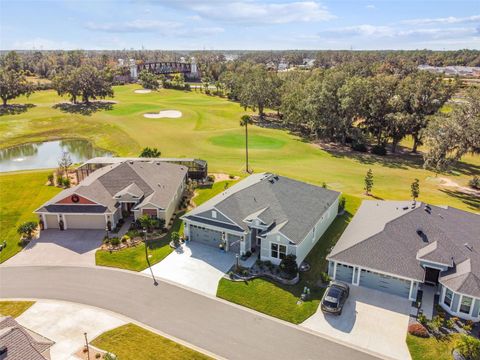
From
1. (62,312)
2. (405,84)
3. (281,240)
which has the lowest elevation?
(62,312)

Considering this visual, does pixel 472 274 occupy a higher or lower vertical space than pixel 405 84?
lower

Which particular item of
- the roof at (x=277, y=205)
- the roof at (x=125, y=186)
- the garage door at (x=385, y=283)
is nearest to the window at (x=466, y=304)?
the garage door at (x=385, y=283)

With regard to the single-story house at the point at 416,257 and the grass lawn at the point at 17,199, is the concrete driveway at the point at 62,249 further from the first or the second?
the single-story house at the point at 416,257

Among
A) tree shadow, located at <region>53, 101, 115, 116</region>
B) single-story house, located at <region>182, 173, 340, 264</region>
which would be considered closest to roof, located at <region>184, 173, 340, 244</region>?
single-story house, located at <region>182, 173, 340, 264</region>

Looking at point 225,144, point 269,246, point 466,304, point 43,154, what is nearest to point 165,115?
point 225,144

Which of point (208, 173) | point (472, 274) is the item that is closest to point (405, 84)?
point (208, 173)

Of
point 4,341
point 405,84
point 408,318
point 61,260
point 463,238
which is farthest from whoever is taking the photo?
point 405,84

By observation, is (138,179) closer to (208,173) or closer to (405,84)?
(208,173)
